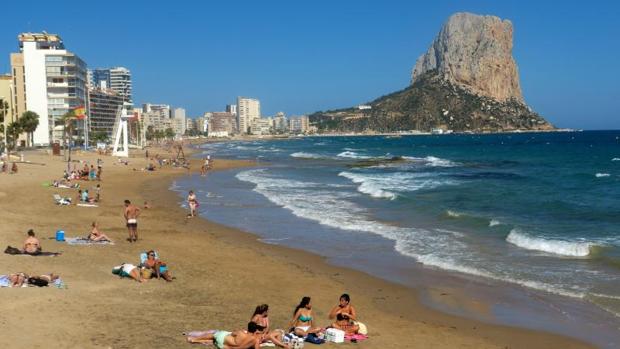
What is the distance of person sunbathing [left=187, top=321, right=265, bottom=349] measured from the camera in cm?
872

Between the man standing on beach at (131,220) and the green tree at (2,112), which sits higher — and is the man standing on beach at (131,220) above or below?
below

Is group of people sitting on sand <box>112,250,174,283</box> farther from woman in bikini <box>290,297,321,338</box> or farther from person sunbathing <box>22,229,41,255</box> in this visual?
woman in bikini <box>290,297,321,338</box>

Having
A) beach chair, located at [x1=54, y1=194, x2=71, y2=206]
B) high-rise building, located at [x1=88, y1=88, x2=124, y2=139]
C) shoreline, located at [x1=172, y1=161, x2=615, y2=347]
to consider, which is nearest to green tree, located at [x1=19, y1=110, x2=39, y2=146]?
beach chair, located at [x1=54, y1=194, x2=71, y2=206]

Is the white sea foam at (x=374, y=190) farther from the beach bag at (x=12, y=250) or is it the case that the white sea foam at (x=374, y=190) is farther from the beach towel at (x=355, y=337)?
the beach towel at (x=355, y=337)

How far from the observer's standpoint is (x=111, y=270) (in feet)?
44.3

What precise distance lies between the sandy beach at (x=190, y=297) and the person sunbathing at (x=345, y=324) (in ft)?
0.93

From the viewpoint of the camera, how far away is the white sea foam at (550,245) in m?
17.0

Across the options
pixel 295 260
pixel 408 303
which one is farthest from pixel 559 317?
pixel 295 260

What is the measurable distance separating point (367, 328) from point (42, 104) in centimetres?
8605

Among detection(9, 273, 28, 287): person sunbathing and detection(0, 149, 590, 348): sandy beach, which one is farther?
detection(9, 273, 28, 287): person sunbathing

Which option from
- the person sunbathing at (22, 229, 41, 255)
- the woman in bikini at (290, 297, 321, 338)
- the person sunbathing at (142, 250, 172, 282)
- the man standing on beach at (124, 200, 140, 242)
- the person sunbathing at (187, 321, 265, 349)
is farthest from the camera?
the man standing on beach at (124, 200, 140, 242)

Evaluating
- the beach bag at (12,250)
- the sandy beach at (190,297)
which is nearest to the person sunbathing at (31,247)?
the beach bag at (12,250)

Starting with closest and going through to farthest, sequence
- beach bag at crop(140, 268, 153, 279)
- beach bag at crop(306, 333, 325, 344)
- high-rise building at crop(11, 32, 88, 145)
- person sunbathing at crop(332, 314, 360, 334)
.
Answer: beach bag at crop(306, 333, 325, 344), person sunbathing at crop(332, 314, 360, 334), beach bag at crop(140, 268, 153, 279), high-rise building at crop(11, 32, 88, 145)

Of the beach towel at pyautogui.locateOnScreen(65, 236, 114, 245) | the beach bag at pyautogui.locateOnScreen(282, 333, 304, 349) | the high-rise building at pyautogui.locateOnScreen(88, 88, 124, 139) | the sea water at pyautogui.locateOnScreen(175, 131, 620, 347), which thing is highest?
the high-rise building at pyautogui.locateOnScreen(88, 88, 124, 139)
